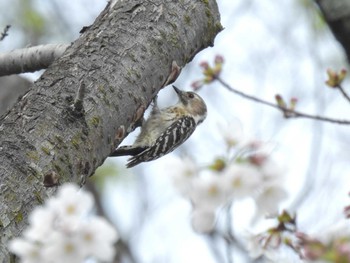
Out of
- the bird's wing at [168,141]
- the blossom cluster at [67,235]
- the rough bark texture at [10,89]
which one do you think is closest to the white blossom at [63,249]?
the blossom cluster at [67,235]

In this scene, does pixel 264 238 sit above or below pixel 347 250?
below

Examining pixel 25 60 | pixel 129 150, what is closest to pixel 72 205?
pixel 25 60

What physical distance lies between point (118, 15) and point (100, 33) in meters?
0.18

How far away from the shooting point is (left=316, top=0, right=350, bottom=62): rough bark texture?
2016 millimetres

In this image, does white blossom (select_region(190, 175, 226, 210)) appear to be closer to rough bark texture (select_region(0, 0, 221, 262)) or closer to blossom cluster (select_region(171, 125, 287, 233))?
blossom cluster (select_region(171, 125, 287, 233))

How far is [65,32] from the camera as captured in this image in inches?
413

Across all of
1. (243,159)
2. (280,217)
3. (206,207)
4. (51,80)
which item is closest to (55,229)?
(206,207)

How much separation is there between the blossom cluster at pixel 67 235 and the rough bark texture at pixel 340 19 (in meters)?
0.92

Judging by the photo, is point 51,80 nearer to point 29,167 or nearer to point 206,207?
point 29,167

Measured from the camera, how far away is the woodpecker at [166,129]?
512 centimetres

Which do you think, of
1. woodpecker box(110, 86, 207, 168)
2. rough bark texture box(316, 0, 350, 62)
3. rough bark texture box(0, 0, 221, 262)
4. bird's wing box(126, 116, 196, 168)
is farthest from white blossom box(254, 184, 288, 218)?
bird's wing box(126, 116, 196, 168)

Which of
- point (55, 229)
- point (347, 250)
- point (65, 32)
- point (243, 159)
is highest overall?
point (55, 229)

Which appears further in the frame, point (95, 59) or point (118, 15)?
point (118, 15)

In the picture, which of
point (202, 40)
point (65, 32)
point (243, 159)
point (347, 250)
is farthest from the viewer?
point (65, 32)
